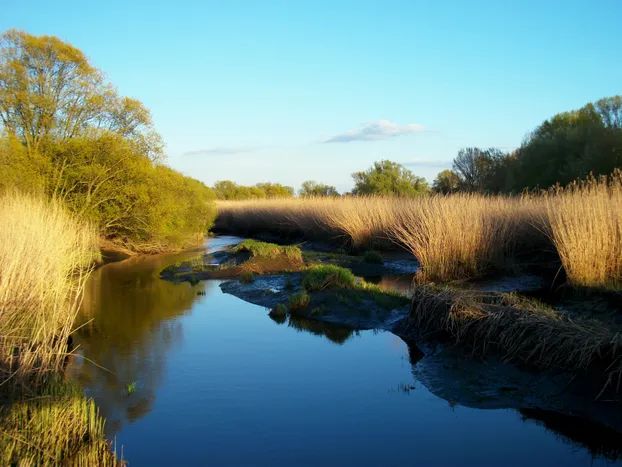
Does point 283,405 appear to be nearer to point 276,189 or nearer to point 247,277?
point 247,277

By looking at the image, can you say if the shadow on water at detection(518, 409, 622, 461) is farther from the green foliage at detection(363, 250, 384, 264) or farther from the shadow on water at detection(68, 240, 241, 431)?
the green foliage at detection(363, 250, 384, 264)

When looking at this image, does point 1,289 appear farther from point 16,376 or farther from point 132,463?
point 132,463

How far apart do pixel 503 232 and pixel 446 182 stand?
26006 mm

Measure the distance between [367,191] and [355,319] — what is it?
26.6 m

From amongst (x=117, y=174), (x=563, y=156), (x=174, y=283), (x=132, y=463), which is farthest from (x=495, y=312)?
(x=563, y=156)

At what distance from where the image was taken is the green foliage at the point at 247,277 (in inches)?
522

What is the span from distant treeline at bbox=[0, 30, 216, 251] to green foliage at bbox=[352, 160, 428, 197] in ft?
51.6

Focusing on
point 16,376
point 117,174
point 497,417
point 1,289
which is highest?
point 117,174

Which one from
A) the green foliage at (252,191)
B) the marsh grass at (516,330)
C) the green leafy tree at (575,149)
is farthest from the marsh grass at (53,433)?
the green foliage at (252,191)

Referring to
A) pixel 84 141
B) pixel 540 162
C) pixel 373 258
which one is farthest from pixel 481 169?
pixel 84 141

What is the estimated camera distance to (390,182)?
33.6m

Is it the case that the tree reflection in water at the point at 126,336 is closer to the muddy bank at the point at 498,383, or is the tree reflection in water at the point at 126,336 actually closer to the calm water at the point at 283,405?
the calm water at the point at 283,405

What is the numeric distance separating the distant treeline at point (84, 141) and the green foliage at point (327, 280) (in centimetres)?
1165

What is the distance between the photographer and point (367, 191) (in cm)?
3547
